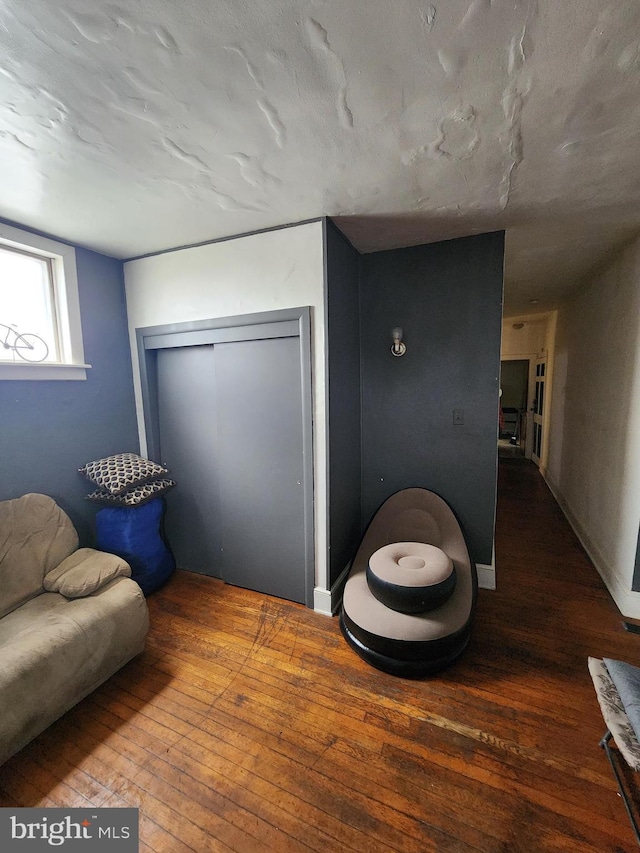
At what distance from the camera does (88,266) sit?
2.46 metres

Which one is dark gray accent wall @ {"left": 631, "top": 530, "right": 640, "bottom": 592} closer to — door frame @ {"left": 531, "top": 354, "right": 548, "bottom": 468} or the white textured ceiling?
the white textured ceiling

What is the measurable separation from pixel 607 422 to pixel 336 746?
3000 millimetres

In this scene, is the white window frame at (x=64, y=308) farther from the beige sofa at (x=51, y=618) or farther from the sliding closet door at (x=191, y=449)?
the beige sofa at (x=51, y=618)

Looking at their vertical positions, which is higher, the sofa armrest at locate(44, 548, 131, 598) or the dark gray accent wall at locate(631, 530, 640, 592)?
the sofa armrest at locate(44, 548, 131, 598)

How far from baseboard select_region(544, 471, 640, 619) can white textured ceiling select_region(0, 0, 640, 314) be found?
8.06 ft

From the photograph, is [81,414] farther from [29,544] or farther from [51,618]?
[51,618]

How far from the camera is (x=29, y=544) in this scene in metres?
1.90

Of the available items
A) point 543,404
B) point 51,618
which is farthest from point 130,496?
point 543,404

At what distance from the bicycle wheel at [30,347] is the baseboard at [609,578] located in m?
4.33

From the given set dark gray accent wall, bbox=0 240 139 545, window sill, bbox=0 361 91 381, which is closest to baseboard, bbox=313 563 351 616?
dark gray accent wall, bbox=0 240 139 545

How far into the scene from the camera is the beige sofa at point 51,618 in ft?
4.49

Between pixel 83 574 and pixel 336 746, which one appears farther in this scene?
pixel 83 574

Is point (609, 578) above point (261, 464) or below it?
below

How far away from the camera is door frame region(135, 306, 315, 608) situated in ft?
6.97
